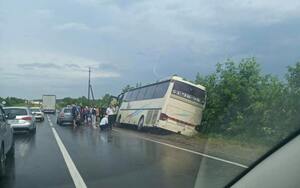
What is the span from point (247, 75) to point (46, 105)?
70.4 meters

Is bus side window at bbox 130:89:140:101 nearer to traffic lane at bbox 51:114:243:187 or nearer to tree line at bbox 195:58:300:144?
tree line at bbox 195:58:300:144

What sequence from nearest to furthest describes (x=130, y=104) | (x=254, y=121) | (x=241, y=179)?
1. (x=241, y=179)
2. (x=254, y=121)
3. (x=130, y=104)

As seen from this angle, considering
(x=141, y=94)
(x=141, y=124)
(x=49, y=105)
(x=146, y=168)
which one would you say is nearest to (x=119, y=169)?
(x=146, y=168)

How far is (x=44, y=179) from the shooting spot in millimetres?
11750

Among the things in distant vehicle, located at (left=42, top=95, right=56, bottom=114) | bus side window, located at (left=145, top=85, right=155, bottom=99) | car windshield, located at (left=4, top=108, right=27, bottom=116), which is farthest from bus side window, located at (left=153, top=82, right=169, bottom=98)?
distant vehicle, located at (left=42, top=95, right=56, bottom=114)

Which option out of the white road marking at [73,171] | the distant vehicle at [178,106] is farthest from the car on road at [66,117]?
the white road marking at [73,171]

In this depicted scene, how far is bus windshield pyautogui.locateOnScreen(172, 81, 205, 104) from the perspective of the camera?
1179 inches

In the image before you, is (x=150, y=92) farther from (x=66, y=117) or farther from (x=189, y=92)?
(x=66, y=117)

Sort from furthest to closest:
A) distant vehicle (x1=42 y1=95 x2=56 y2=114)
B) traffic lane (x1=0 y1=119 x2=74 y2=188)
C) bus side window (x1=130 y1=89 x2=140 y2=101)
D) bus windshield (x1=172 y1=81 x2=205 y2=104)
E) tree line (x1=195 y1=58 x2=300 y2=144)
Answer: distant vehicle (x1=42 y1=95 x2=56 y2=114)
bus side window (x1=130 y1=89 x2=140 y2=101)
bus windshield (x1=172 y1=81 x2=205 y2=104)
tree line (x1=195 y1=58 x2=300 y2=144)
traffic lane (x1=0 y1=119 x2=74 y2=188)

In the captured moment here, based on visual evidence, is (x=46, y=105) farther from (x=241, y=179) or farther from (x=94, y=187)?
(x=241, y=179)

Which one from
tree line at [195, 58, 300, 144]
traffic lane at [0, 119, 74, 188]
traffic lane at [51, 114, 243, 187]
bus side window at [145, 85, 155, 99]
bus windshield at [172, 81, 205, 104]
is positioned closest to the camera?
traffic lane at [51, 114, 243, 187]

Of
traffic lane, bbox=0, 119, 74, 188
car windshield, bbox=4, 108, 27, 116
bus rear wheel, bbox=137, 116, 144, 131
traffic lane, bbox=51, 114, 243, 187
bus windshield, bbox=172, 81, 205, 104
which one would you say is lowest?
traffic lane, bbox=0, 119, 74, 188


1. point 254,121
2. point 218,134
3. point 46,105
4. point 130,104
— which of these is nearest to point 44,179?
point 254,121

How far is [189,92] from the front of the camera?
99.0ft
